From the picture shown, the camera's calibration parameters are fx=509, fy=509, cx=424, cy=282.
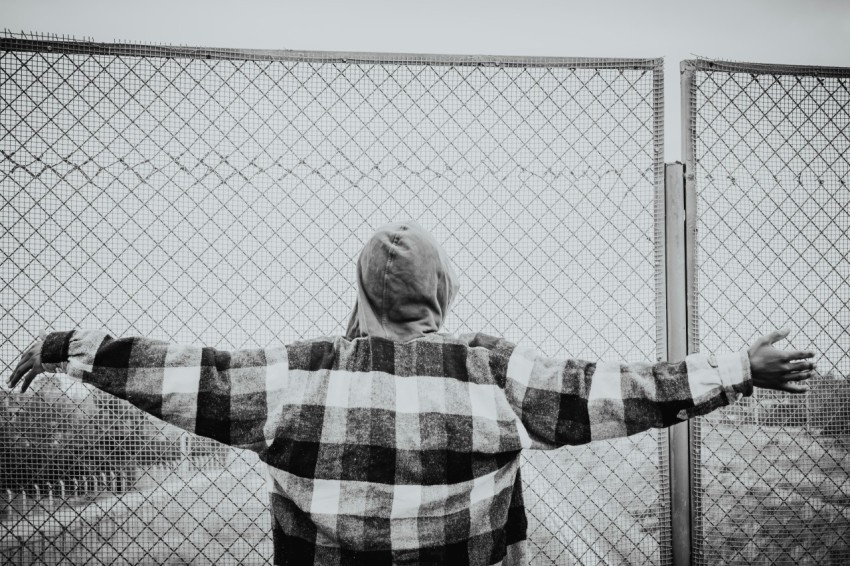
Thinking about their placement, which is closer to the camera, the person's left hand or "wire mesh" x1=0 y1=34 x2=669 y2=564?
the person's left hand

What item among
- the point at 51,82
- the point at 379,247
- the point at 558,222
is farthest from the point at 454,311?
the point at 51,82

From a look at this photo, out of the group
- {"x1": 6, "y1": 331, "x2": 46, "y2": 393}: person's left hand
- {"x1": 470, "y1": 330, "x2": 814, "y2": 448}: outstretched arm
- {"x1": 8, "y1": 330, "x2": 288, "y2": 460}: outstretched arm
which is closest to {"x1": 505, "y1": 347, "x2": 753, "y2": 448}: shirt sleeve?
{"x1": 470, "y1": 330, "x2": 814, "y2": 448}: outstretched arm

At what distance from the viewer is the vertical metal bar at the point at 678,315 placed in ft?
6.95

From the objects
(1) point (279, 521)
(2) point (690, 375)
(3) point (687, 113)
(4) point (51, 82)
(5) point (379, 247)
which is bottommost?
(1) point (279, 521)

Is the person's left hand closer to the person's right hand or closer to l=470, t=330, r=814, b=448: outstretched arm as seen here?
l=470, t=330, r=814, b=448: outstretched arm

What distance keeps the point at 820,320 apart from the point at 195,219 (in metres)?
2.66

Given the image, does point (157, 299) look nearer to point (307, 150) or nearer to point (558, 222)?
point (307, 150)

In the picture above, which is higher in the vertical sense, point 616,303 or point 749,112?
point 749,112

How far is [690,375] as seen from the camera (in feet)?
4.17

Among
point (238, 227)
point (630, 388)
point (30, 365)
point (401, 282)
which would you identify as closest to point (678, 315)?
point (630, 388)

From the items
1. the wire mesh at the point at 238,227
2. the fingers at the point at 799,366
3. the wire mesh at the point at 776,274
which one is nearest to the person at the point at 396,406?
the fingers at the point at 799,366

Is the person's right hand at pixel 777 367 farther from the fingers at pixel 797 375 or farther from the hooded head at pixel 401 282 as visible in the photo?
the hooded head at pixel 401 282

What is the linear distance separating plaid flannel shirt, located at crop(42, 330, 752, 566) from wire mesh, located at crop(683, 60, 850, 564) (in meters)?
1.05

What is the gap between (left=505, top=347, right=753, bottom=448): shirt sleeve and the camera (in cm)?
126
